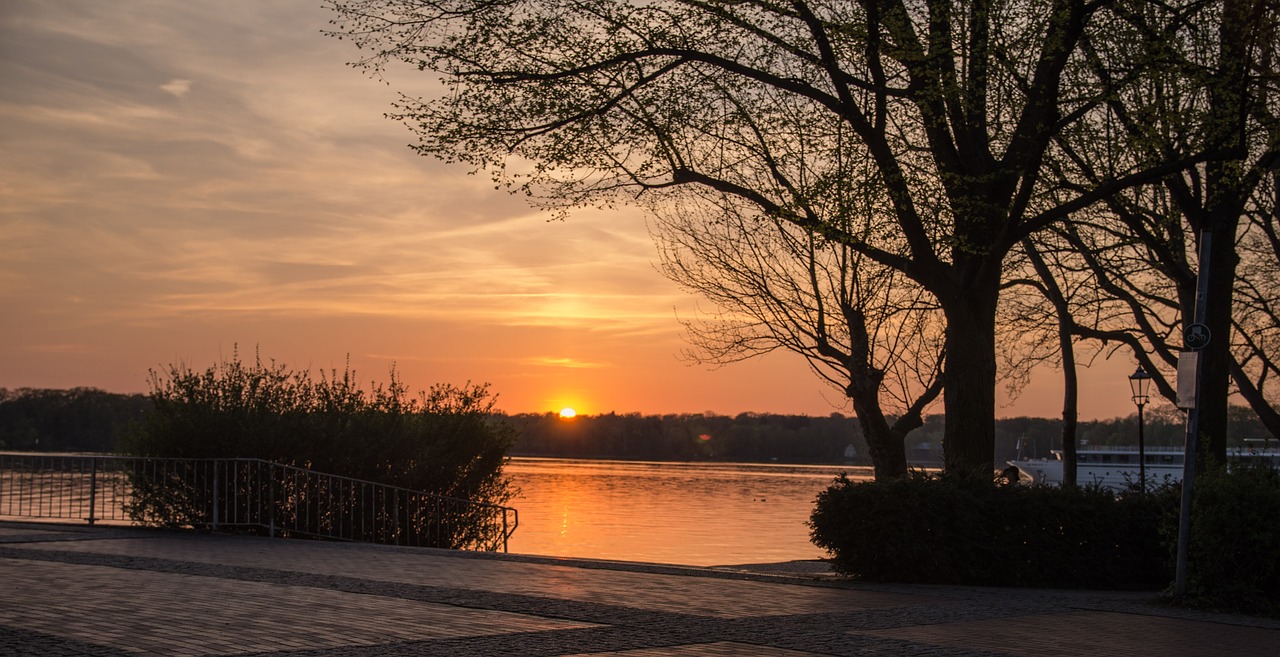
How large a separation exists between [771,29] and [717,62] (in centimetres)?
110

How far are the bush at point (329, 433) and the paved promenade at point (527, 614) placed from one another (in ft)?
19.4

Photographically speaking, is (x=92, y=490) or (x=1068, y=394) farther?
(x=1068, y=394)

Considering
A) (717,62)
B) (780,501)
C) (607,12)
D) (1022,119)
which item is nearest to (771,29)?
(717,62)

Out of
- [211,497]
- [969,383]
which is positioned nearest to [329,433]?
[211,497]

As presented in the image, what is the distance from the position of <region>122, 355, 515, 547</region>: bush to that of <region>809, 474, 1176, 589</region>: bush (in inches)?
433

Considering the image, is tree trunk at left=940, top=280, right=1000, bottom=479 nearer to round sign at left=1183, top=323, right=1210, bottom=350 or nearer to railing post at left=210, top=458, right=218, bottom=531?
round sign at left=1183, top=323, right=1210, bottom=350

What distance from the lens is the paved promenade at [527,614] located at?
30.0ft

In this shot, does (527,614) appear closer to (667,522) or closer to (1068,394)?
(1068,394)

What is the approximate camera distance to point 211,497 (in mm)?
21297

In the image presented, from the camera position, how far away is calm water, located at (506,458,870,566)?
33812 mm

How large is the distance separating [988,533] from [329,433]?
498 inches

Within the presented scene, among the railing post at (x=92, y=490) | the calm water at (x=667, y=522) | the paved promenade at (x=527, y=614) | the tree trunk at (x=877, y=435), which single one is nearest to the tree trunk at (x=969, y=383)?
the paved promenade at (x=527, y=614)

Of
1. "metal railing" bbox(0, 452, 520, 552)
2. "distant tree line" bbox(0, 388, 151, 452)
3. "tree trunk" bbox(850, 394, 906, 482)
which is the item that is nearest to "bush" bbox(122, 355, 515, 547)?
"metal railing" bbox(0, 452, 520, 552)

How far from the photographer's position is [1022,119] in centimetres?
1938
